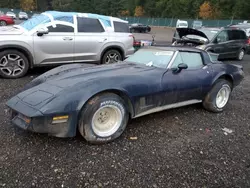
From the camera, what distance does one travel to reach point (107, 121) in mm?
3287

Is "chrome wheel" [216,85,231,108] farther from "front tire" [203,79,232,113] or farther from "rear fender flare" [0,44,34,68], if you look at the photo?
"rear fender flare" [0,44,34,68]

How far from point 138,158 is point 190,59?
2346mm

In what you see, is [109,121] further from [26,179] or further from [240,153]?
[240,153]

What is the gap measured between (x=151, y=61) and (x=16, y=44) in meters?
3.66

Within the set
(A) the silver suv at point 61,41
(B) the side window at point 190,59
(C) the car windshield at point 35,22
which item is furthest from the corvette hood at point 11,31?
(B) the side window at point 190,59

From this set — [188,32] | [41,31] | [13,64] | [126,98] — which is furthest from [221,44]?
[13,64]

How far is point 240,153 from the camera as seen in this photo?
3207 millimetres

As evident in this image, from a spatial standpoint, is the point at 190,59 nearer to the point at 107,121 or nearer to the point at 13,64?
the point at 107,121

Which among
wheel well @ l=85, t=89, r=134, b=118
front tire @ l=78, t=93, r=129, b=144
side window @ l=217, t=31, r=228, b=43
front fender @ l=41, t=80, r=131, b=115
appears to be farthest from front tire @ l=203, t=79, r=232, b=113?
side window @ l=217, t=31, r=228, b=43

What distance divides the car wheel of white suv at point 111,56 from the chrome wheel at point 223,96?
12.2 ft

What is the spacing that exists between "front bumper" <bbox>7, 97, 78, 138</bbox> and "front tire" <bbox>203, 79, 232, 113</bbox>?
2824 millimetres

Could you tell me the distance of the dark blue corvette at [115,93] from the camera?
277cm

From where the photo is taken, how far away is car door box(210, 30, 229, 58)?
9.61 metres

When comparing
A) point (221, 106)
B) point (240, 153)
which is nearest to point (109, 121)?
point (240, 153)
